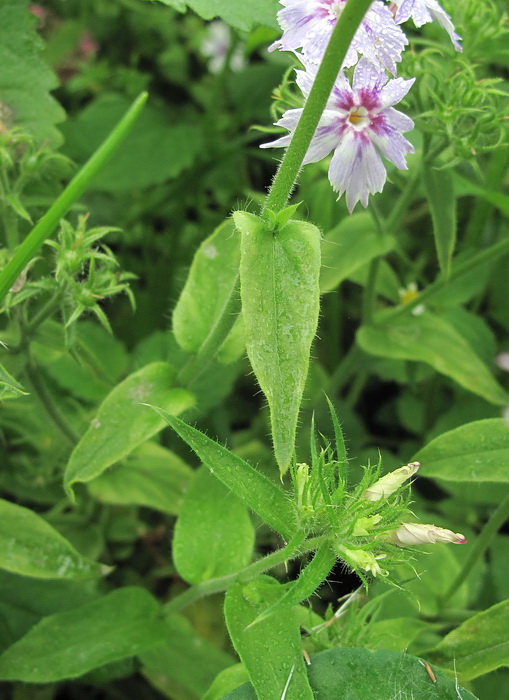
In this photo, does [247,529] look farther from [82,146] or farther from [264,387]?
[82,146]

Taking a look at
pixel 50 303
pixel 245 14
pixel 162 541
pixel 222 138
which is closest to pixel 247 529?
pixel 50 303

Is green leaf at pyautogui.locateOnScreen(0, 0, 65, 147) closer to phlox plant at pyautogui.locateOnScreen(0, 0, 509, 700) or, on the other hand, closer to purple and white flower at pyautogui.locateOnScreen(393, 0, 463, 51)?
phlox plant at pyautogui.locateOnScreen(0, 0, 509, 700)

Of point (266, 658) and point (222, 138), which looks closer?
point (266, 658)

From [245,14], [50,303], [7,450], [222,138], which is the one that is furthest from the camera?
[222,138]

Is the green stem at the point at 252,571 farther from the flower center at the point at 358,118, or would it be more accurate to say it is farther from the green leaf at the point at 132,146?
the green leaf at the point at 132,146

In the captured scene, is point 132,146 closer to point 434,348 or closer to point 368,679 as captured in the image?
point 434,348

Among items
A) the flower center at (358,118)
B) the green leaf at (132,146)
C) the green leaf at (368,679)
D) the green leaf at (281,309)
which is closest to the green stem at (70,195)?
the green leaf at (281,309)

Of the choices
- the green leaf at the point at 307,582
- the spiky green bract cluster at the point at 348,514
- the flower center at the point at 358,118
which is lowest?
the green leaf at the point at 307,582
